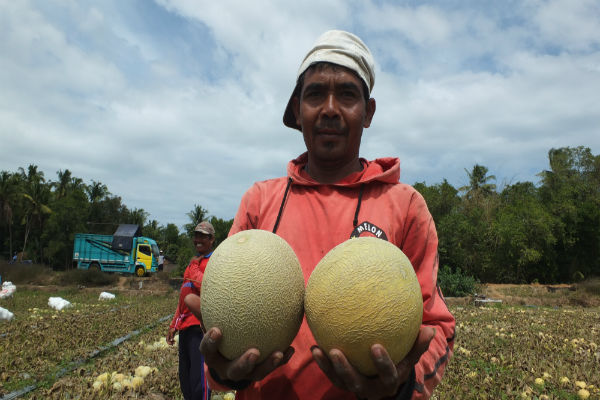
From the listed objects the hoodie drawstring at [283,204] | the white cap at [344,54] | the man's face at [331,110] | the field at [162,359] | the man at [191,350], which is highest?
the white cap at [344,54]

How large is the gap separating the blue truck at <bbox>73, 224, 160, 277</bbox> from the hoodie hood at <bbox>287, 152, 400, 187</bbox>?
35.4 metres

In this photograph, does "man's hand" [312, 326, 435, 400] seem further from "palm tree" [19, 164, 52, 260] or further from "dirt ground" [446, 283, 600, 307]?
"palm tree" [19, 164, 52, 260]

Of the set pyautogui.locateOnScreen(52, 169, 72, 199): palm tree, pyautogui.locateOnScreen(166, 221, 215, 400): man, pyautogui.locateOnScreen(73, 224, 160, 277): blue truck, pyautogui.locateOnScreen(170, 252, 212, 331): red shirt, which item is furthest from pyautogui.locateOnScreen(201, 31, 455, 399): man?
pyautogui.locateOnScreen(52, 169, 72, 199): palm tree

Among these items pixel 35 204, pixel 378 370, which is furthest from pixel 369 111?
pixel 35 204

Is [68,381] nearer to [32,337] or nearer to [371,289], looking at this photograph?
[32,337]

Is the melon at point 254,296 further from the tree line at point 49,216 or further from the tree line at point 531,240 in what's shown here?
the tree line at point 49,216

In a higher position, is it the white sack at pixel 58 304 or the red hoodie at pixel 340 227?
the red hoodie at pixel 340 227

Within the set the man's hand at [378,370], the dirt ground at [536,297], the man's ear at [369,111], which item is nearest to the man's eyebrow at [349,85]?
the man's ear at [369,111]

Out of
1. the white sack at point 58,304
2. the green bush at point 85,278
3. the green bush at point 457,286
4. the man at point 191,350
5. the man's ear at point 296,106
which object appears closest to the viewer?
the man's ear at point 296,106

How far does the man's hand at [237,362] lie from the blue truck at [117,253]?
117ft

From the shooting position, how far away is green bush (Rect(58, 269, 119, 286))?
2759 centimetres

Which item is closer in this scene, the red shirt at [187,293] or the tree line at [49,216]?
the red shirt at [187,293]

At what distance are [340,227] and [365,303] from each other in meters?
0.49

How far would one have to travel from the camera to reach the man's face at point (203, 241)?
20.0ft
